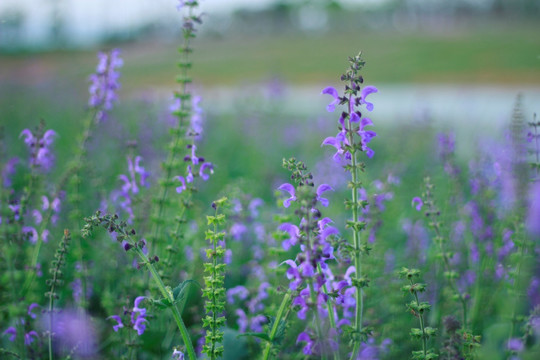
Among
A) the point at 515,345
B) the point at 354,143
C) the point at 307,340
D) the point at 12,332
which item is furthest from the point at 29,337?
the point at 515,345

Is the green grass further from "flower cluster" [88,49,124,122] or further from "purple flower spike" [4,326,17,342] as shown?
"purple flower spike" [4,326,17,342]

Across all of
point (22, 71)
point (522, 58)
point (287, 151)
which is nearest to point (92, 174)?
point (287, 151)

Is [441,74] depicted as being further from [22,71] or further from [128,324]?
[128,324]

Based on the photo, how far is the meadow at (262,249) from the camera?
2.07 metres

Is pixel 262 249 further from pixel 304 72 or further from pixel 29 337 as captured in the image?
pixel 304 72

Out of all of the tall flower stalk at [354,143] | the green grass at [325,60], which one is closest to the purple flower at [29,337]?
the tall flower stalk at [354,143]

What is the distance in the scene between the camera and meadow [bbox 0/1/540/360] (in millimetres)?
2072

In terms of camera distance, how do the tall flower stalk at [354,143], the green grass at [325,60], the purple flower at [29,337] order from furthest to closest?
the green grass at [325,60] → the purple flower at [29,337] → the tall flower stalk at [354,143]

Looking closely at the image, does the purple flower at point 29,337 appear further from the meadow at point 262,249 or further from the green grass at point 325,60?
the green grass at point 325,60

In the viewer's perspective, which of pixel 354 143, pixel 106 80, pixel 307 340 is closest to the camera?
pixel 354 143

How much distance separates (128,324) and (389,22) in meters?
83.2

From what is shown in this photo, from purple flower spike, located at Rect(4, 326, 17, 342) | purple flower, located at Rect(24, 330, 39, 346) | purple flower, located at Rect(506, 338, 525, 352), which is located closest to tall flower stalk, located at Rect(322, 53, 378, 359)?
purple flower, located at Rect(506, 338, 525, 352)

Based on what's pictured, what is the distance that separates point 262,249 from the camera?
168 inches

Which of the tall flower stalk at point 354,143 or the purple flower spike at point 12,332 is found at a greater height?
the tall flower stalk at point 354,143
